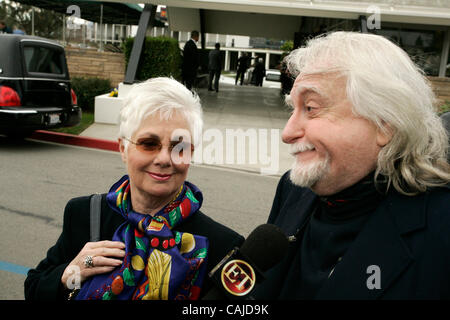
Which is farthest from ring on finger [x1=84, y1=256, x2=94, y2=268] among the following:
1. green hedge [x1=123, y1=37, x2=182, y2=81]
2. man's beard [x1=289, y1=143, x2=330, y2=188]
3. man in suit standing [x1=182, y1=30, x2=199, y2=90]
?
man in suit standing [x1=182, y1=30, x2=199, y2=90]

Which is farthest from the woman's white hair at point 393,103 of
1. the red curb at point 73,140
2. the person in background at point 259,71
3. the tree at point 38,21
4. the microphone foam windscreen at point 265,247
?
the tree at point 38,21

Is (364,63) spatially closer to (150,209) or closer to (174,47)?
(150,209)

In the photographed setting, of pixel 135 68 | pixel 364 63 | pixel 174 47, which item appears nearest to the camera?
pixel 364 63

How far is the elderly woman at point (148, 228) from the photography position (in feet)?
4.96

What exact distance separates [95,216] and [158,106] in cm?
52

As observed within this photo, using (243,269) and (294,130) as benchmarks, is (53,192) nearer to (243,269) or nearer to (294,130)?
(294,130)

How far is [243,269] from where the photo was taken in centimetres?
125

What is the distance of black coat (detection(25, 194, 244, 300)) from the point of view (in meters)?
1.66

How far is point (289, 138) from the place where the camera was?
1593 mm

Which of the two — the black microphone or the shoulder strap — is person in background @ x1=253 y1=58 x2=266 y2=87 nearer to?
the shoulder strap
